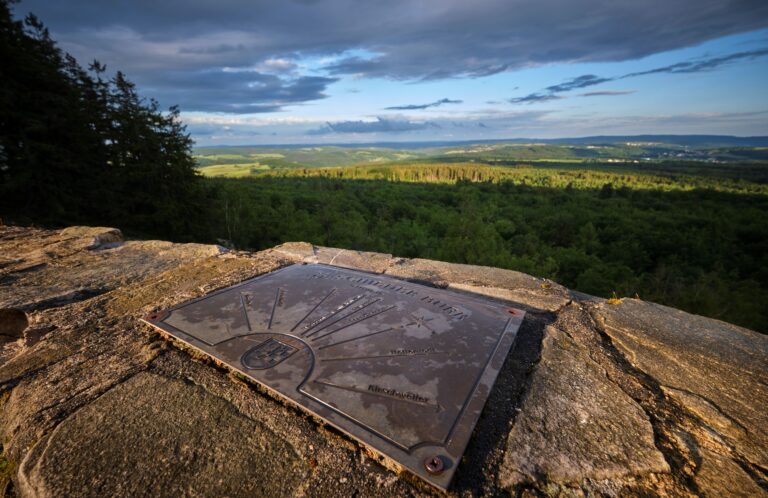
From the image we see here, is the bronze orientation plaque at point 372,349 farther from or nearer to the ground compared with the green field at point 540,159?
farther from the ground

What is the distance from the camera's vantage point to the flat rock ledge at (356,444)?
1.12 meters

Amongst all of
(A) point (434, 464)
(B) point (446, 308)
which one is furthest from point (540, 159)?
(A) point (434, 464)

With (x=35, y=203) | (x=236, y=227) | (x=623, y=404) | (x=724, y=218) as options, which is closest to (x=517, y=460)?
(x=623, y=404)

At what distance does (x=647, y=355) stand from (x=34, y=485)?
268cm

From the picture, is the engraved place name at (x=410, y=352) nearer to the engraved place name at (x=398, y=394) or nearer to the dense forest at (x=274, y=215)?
the engraved place name at (x=398, y=394)

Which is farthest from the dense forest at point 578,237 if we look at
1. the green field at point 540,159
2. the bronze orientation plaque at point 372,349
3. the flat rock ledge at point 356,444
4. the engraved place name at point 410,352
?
the green field at point 540,159

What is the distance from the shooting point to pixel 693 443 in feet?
4.16

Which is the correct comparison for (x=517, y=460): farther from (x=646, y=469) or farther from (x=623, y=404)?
(x=623, y=404)

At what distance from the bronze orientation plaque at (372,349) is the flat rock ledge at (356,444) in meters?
0.08

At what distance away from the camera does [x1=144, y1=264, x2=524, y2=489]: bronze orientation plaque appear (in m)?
1.27

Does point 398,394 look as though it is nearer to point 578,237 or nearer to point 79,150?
point 79,150

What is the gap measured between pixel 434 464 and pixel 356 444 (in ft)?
1.04

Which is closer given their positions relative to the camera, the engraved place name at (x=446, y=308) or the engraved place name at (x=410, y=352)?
the engraved place name at (x=410, y=352)

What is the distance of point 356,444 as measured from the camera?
1272 millimetres
